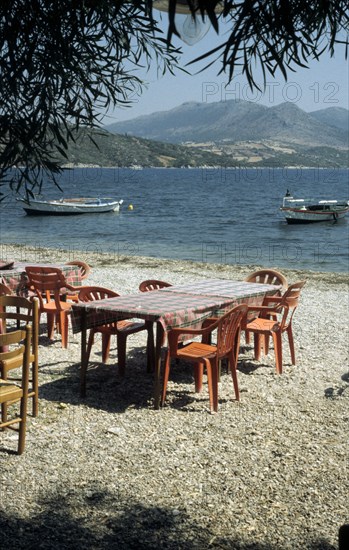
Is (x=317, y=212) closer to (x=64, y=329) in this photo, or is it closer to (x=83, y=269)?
(x=83, y=269)

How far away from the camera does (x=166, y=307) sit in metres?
6.83

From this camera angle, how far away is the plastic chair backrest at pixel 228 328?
21.6ft

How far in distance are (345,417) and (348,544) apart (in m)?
3.99

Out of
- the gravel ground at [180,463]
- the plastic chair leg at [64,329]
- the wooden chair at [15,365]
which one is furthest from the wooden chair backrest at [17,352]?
the plastic chair leg at [64,329]

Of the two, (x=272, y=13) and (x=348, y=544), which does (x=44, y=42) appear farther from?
(x=348, y=544)

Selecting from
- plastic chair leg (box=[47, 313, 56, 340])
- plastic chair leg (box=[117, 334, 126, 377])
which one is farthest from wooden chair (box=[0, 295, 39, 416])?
plastic chair leg (box=[47, 313, 56, 340])

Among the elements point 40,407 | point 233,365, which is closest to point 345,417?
point 233,365

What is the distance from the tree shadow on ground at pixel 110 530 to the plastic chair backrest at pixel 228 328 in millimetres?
2241

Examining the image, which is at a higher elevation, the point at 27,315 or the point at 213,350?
the point at 27,315

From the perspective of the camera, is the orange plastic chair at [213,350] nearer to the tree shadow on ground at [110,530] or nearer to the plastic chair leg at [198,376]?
the plastic chair leg at [198,376]

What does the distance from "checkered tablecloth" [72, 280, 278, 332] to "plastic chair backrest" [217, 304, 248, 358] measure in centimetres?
35

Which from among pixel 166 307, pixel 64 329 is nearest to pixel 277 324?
pixel 166 307

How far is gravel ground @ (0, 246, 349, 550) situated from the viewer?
4316 millimetres

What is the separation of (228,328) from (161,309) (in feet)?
2.13
